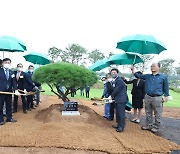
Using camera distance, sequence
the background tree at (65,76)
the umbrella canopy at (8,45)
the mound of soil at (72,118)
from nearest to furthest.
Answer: the mound of soil at (72,118)
the background tree at (65,76)
the umbrella canopy at (8,45)

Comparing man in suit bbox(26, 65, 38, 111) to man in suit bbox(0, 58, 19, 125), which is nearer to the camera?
man in suit bbox(0, 58, 19, 125)

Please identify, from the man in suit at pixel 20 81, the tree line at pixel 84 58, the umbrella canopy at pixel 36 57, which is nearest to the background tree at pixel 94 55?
the tree line at pixel 84 58

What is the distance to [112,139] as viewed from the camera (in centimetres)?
521

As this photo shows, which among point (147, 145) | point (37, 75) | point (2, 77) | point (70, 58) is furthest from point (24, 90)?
point (70, 58)

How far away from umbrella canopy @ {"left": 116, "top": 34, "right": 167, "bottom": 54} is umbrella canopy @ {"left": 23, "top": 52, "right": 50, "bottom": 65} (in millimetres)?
3792

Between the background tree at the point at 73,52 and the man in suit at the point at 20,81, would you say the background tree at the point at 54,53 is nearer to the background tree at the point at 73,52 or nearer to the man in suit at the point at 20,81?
the background tree at the point at 73,52

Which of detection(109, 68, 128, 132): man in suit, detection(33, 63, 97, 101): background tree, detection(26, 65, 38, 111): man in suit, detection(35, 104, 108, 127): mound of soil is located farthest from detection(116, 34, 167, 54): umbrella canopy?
detection(26, 65, 38, 111): man in suit

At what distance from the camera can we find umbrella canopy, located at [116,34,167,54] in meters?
6.51

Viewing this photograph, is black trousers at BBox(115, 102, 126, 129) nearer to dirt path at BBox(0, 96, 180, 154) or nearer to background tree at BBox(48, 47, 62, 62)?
dirt path at BBox(0, 96, 180, 154)

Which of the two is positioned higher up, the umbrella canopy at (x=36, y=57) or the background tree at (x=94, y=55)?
the background tree at (x=94, y=55)

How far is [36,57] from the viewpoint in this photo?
34.8ft

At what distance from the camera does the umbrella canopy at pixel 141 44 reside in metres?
6.51

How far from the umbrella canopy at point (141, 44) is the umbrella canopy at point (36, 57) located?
3792 millimetres

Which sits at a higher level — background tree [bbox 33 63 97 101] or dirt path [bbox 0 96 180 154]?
background tree [bbox 33 63 97 101]
